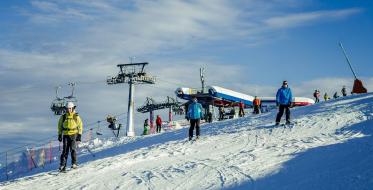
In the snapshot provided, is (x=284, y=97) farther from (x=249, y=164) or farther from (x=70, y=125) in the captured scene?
(x=70, y=125)

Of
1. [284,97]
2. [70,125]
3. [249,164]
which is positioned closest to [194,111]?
[284,97]

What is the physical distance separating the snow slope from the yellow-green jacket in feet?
4.02

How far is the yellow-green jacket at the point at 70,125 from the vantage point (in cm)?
1591

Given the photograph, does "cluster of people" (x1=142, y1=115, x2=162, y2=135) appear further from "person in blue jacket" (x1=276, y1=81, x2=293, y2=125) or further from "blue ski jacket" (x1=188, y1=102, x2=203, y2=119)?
"person in blue jacket" (x1=276, y1=81, x2=293, y2=125)

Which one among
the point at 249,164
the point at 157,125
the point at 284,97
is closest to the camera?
A: the point at 249,164

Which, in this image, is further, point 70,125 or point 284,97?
point 284,97

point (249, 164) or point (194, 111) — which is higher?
point (194, 111)

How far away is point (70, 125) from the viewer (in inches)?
626

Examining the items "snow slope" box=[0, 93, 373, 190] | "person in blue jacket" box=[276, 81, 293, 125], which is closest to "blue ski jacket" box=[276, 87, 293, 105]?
"person in blue jacket" box=[276, 81, 293, 125]

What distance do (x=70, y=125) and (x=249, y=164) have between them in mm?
5892

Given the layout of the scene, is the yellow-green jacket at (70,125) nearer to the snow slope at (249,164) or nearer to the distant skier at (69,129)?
the distant skier at (69,129)

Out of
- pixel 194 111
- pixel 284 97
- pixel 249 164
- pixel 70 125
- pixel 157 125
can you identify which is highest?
pixel 284 97

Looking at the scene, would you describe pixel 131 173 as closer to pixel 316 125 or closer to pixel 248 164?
pixel 248 164

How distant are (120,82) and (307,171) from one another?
4932cm
